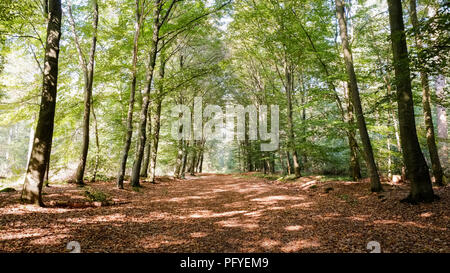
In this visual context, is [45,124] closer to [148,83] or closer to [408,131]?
[148,83]

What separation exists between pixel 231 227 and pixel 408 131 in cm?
605

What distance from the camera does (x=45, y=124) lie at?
20.4ft

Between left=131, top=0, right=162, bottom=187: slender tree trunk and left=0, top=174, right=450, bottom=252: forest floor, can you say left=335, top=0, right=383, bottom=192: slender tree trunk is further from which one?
left=131, top=0, right=162, bottom=187: slender tree trunk

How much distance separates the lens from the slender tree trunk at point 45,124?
6.09m

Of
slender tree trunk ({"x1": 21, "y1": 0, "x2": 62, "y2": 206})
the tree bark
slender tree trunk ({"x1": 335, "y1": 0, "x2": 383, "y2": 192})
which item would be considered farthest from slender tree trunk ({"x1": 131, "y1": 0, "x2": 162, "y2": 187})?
slender tree trunk ({"x1": 335, "y1": 0, "x2": 383, "y2": 192})

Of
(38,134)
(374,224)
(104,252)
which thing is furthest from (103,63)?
(374,224)

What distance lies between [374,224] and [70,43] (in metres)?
17.2

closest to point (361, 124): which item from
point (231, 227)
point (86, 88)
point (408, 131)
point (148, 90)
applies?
point (408, 131)

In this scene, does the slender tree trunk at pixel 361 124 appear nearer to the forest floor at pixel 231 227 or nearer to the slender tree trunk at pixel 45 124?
the forest floor at pixel 231 227

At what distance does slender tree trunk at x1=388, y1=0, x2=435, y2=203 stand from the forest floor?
42 cm

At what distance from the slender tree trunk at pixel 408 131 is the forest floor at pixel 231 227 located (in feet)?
1.39

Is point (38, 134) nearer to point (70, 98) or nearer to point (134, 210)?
point (134, 210)

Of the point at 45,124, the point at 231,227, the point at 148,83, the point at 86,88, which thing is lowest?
the point at 231,227

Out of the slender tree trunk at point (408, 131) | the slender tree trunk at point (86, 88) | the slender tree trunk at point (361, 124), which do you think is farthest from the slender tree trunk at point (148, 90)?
the slender tree trunk at point (408, 131)
